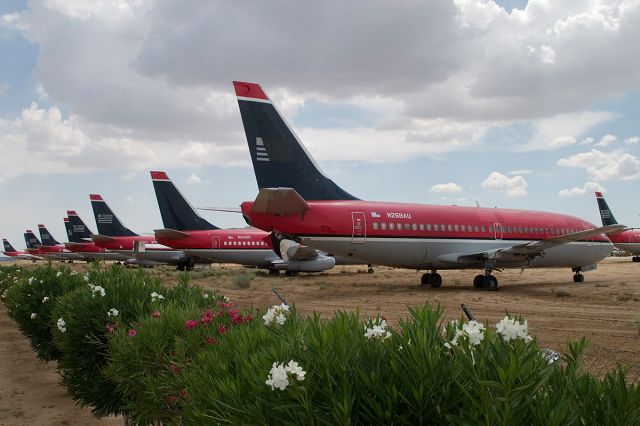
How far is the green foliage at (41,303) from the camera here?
31.8 ft

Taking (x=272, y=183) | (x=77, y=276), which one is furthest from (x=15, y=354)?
(x=272, y=183)

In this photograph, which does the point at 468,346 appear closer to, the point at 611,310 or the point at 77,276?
the point at 77,276

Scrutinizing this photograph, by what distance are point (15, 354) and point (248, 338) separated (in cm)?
1085

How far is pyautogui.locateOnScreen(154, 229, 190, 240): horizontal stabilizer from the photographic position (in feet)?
120

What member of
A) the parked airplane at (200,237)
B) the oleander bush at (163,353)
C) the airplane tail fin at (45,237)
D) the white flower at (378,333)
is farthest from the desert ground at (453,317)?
the airplane tail fin at (45,237)

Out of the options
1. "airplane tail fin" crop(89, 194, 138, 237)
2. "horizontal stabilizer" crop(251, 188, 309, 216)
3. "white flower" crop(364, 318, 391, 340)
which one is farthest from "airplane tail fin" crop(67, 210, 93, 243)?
"white flower" crop(364, 318, 391, 340)

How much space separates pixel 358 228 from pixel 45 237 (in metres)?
92.4

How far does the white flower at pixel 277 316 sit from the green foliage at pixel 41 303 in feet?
21.4

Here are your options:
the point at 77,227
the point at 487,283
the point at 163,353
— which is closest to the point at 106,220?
the point at 77,227

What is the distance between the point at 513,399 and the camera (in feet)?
7.30

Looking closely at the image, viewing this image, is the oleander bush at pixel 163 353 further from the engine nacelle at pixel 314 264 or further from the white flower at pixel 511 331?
the engine nacelle at pixel 314 264

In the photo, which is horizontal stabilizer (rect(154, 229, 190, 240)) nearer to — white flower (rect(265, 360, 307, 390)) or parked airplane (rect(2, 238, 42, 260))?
white flower (rect(265, 360, 307, 390))

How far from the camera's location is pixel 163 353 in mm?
4883

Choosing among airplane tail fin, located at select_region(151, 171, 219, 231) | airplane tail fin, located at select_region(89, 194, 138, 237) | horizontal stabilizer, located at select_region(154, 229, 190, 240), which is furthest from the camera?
airplane tail fin, located at select_region(89, 194, 138, 237)
